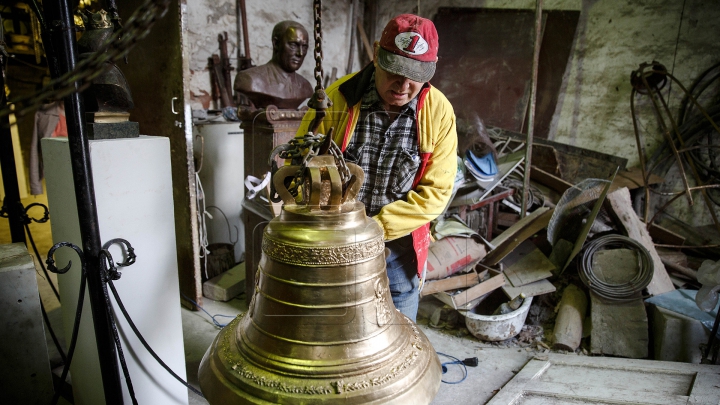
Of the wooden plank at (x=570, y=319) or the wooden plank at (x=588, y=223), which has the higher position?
the wooden plank at (x=588, y=223)

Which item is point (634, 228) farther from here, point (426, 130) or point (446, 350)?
point (426, 130)

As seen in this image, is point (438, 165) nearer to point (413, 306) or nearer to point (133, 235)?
point (413, 306)

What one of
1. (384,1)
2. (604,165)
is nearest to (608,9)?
(604,165)

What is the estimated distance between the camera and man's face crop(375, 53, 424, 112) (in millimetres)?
1404

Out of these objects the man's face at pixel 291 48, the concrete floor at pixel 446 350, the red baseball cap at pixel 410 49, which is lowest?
the concrete floor at pixel 446 350

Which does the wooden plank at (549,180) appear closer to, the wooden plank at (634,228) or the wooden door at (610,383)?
the wooden plank at (634,228)

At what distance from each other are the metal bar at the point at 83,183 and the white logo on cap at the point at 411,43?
895 millimetres

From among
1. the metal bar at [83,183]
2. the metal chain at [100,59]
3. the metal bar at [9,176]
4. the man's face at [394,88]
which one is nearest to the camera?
the metal chain at [100,59]

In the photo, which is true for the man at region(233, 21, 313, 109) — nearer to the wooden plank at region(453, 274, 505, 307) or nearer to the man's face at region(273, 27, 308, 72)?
the man's face at region(273, 27, 308, 72)

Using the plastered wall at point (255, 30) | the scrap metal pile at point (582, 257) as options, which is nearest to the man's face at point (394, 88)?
the scrap metal pile at point (582, 257)

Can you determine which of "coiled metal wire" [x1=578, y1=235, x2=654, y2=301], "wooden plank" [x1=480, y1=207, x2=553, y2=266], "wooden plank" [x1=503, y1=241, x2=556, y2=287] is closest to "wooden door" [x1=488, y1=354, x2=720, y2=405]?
"coiled metal wire" [x1=578, y1=235, x2=654, y2=301]

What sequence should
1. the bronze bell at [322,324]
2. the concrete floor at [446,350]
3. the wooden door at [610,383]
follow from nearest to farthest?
1. the bronze bell at [322,324]
2. the wooden door at [610,383]
3. the concrete floor at [446,350]

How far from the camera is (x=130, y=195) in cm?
158

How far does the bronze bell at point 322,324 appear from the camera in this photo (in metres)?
0.81
